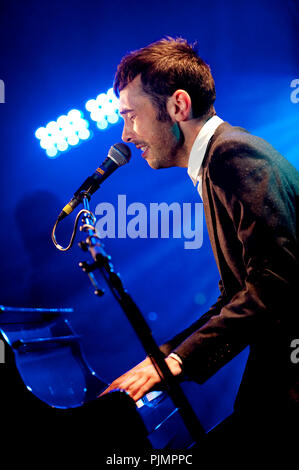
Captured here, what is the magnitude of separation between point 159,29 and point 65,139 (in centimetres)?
152

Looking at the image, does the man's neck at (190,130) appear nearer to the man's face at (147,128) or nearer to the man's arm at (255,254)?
the man's face at (147,128)

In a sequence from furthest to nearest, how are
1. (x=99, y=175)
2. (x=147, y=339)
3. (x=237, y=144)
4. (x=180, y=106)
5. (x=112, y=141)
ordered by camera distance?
(x=112, y=141) < (x=180, y=106) < (x=99, y=175) < (x=237, y=144) < (x=147, y=339)

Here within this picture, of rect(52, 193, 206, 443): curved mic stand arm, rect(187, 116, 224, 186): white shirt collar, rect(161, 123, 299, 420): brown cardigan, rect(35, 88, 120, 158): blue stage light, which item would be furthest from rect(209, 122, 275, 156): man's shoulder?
rect(35, 88, 120, 158): blue stage light

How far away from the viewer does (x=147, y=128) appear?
173 cm

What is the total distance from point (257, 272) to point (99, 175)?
781 mm

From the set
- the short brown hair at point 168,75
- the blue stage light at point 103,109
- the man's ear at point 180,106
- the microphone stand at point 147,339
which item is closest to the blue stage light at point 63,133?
the blue stage light at point 103,109

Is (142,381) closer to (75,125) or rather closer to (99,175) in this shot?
(99,175)

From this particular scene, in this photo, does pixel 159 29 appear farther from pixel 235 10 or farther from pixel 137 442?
pixel 137 442

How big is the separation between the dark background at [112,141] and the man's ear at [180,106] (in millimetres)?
1946

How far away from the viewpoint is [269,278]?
1105 millimetres

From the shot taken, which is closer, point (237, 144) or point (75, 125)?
point (237, 144)

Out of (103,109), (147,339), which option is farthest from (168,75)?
(103,109)

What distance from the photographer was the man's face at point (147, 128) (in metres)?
1.72

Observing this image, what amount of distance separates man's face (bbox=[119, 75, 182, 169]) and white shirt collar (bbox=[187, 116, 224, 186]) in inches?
6.2
